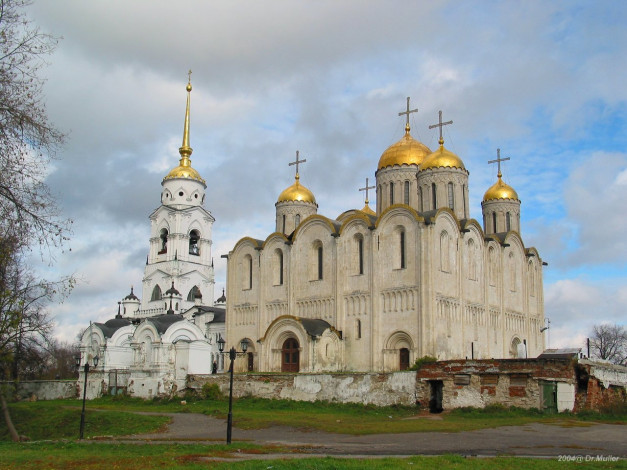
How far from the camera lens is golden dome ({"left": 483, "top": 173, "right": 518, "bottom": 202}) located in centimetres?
4278

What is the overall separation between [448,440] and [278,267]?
904 inches

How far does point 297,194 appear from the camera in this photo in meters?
42.9

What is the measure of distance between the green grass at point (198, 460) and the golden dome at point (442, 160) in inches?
961

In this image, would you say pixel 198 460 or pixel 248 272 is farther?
pixel 248 272

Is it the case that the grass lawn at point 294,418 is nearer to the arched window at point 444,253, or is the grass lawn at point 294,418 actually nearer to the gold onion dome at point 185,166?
the arched window at point 444,253

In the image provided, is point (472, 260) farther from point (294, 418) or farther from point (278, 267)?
point (294, 418)

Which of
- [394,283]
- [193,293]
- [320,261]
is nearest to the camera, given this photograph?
[394,283]

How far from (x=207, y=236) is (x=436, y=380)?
3672 centimetres

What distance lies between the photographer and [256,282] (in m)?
39.0

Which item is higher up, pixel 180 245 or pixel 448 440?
pixel 180 245

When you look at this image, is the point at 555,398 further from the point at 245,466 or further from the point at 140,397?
the point at 140,397

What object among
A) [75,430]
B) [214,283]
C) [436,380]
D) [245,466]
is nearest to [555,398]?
[436,380]

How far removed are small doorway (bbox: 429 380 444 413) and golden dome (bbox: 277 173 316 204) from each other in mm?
19806

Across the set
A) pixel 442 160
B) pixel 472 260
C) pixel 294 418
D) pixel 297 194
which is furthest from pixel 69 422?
pixel 442 160
